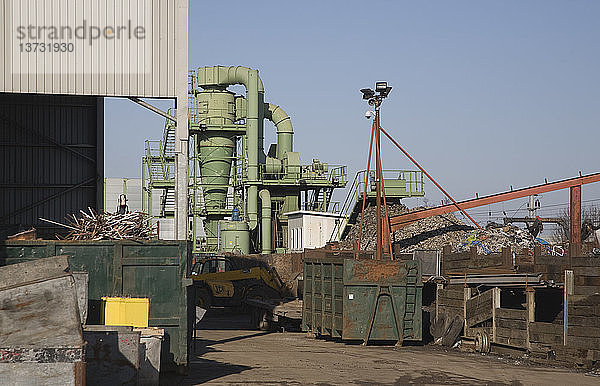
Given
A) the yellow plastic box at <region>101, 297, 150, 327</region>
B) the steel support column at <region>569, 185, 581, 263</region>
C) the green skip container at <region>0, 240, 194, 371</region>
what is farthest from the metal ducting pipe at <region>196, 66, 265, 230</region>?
the yellow plastic box at <region>101, 297, 150, 327</region>

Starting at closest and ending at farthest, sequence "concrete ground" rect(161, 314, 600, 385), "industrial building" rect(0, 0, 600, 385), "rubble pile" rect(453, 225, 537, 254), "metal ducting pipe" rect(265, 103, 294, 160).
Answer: "industrial building" rect(0, 0, 600, 385) < "concrete ground" rect(161, 314, 600, 385) < "rubble pile" rect(453, 225, 537, 254) < "metal ducting pipe" rect(265, 103, 294, 160)

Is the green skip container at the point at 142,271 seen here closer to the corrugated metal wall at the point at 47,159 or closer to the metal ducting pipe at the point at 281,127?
the corrugated metal wall at the point at 47,159

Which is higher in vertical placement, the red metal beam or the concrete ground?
the red metal beam

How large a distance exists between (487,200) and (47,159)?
707 inches

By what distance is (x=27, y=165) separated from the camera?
21.6 metres

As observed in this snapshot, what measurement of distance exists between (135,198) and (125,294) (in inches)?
1867

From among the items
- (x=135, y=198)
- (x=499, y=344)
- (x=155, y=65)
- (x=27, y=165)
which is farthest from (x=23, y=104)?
(x=135, y=198)

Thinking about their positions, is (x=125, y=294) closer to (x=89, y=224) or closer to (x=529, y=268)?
(x=89, y=224)

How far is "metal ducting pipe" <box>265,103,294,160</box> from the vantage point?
41.8 meters

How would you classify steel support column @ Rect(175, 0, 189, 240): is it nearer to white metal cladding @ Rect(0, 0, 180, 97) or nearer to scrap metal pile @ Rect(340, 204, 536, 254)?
white metal cladding @ Rect(0, 0, 180, 97)

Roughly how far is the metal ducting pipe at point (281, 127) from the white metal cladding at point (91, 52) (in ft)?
82.3

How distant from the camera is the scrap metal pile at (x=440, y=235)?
29.0 metres

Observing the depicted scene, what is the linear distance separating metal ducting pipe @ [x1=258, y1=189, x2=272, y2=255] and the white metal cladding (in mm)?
23229

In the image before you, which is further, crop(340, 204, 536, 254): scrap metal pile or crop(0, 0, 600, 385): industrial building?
crop(340, 204, 536, 254): scrap metal pile
